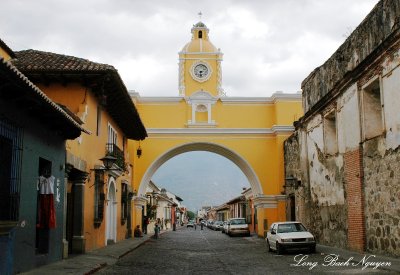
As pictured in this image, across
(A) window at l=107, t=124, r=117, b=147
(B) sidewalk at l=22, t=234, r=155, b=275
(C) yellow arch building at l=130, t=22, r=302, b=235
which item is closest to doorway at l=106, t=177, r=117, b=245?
(A) window at l=107, t=124, r=117, b=147

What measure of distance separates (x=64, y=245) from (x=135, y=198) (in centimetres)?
1768

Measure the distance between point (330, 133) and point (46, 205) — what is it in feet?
38.4

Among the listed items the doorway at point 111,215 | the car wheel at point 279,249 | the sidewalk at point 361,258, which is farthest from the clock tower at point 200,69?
the sidewalk at point 361,258

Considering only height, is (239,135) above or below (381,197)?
above

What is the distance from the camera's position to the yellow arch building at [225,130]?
32.6m

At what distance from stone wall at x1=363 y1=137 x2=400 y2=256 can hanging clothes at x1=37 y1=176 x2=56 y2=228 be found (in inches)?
350

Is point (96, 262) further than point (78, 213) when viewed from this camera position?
No

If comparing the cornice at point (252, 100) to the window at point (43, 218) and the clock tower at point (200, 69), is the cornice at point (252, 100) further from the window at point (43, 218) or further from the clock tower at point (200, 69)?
the window at point (43, 218)

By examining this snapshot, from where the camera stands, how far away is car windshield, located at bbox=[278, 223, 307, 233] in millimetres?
18672

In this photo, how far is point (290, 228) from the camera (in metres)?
18.8

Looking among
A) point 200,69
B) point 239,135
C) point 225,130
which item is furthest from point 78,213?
point 200,69

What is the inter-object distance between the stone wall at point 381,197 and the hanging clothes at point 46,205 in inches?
350

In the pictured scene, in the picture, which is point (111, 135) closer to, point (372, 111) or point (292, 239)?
point (292, 239)

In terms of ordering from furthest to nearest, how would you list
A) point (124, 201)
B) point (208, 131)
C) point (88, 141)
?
point (208, 131)
point (124, 201)
point (88, 141)
